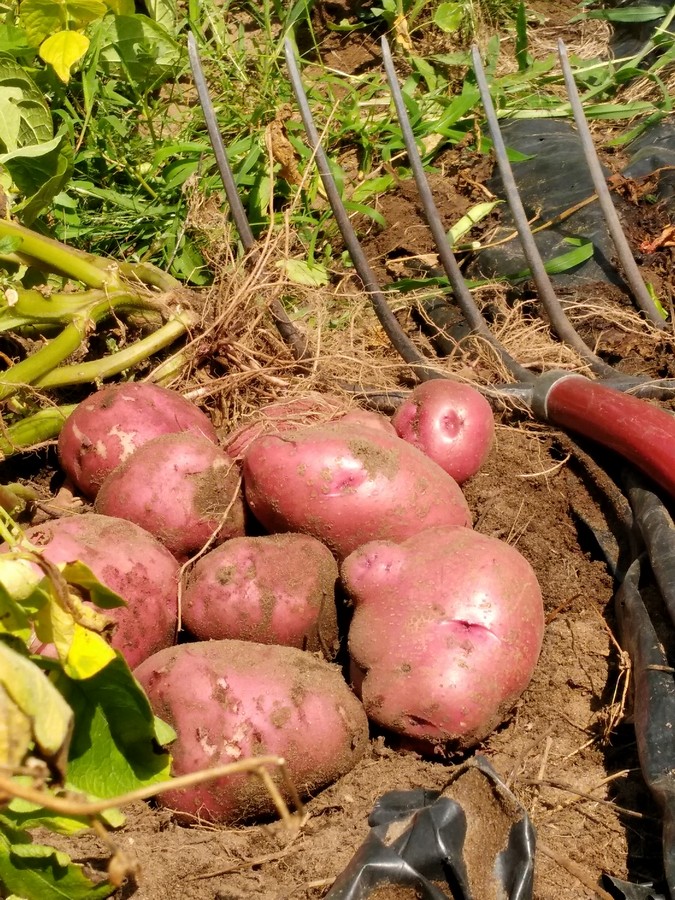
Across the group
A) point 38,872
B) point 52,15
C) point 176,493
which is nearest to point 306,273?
point 52,15

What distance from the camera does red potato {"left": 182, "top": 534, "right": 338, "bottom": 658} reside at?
154 cm

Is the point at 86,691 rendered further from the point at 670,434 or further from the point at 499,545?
the point at 670,434

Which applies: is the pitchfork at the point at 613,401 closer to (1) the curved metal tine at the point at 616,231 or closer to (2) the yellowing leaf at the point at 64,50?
(1) the curved metal tine at the point at 616,231

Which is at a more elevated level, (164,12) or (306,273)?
(164,12)

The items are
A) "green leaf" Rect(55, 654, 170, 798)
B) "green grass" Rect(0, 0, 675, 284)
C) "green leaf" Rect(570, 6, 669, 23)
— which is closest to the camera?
"green leaf" Rect(55, 654, 170, 798)

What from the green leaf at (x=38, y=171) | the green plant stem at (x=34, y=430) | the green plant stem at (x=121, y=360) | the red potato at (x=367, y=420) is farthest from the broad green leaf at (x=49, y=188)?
the red potato at (x=367, y=420)

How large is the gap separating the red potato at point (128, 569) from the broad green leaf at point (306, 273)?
48.4 inches

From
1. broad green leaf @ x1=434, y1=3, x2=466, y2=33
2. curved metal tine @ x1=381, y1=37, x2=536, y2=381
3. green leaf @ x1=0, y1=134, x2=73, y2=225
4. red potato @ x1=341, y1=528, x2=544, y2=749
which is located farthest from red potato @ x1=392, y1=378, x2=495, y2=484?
broad green leaf @ x1=434, y1=3, x2=466, y2=33

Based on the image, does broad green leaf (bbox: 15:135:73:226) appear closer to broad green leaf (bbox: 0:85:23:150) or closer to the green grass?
the green grass

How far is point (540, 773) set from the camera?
1.41 m

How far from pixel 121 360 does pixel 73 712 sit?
1317 millimetres

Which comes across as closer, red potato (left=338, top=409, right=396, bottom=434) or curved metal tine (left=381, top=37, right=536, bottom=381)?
red potato (left=338, top=409, right=396, bottom=434)

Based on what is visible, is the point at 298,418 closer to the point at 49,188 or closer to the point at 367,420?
the point at 367,420

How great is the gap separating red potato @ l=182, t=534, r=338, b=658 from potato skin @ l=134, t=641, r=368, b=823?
10cm
